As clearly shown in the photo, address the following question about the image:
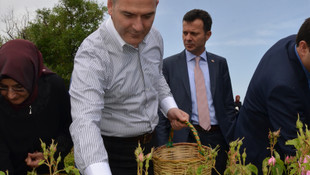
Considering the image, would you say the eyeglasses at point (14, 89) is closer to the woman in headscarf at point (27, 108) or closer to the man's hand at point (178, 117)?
the woman in headscarf at point (27, 108)

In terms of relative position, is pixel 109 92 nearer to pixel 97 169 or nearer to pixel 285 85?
pixel 97 169

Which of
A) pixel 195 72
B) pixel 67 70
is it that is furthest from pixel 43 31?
pixel 195 72

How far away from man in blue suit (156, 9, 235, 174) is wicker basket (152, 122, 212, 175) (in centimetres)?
184

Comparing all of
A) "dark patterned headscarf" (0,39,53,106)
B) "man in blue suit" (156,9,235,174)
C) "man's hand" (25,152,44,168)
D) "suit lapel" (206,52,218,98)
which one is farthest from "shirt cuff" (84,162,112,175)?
"suit lapel" (206,52,218,98)

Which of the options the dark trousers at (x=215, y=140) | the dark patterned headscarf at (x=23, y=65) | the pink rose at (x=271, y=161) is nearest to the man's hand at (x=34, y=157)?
the dark patterned headscarf at (x=23, y=65)

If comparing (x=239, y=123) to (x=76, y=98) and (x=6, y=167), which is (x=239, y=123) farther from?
(x=6, y=167)

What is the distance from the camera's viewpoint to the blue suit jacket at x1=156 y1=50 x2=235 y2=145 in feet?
14.8

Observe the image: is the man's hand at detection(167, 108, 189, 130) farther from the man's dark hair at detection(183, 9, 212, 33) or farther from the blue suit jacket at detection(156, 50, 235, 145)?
the man's dark hair at detection(183, 9, 212, 33)

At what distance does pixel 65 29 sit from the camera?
25.8 metres

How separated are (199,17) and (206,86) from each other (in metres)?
1.11

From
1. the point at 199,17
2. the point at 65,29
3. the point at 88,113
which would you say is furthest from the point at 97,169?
the point at 65,29

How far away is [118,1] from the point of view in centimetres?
205

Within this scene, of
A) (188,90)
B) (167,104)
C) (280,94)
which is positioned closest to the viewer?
(280,94)

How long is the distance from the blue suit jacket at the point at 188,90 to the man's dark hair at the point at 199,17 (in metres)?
0.48
